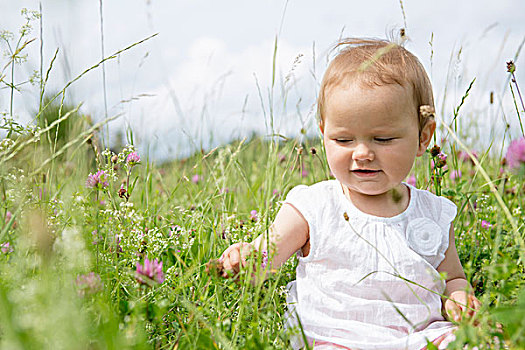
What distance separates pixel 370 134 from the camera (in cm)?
188

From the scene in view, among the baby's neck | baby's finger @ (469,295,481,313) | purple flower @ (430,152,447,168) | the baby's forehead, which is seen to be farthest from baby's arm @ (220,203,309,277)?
purple flower @ (430,152,447,168)

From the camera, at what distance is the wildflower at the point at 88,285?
4.77ft

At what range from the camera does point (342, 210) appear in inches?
81.5

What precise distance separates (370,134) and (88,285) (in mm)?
1048

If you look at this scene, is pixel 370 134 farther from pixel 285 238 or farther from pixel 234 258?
pixel 234 258

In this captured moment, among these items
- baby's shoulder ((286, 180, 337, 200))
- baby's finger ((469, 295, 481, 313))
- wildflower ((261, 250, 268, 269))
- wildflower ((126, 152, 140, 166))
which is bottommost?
baby's finger ((469, 295, 481, 313))

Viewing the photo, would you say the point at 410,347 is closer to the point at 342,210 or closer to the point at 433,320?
the point at 433,320

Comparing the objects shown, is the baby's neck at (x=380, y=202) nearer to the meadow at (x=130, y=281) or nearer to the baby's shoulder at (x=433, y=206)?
the baby's shoulder at (x=433, y=206)

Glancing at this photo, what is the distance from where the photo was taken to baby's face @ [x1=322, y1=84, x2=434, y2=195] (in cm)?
185

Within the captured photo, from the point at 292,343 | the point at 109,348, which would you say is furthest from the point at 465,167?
the point at 109,348

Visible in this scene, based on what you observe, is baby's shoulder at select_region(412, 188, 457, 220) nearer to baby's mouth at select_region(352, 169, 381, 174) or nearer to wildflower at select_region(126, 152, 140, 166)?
baby's mouth at select_region(352, 169, 381, 174)

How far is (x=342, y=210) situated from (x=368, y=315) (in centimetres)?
40

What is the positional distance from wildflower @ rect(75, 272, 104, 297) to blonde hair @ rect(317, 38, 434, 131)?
1018mm

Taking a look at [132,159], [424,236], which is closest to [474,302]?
[424,236]
